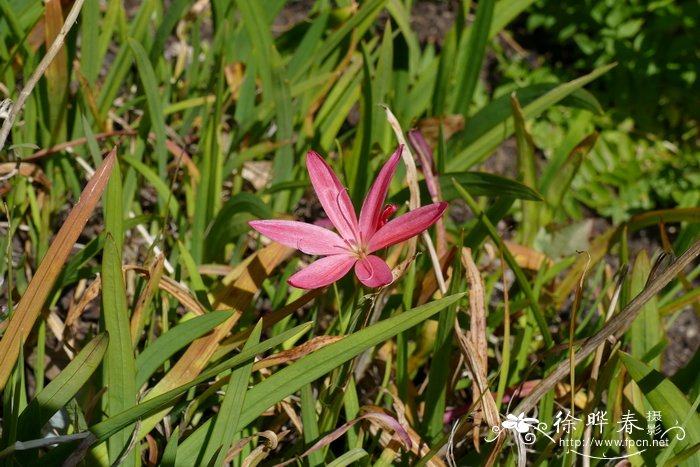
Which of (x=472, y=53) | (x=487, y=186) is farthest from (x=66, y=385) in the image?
(x=472, y=53)

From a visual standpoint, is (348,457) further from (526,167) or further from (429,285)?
(526,167)

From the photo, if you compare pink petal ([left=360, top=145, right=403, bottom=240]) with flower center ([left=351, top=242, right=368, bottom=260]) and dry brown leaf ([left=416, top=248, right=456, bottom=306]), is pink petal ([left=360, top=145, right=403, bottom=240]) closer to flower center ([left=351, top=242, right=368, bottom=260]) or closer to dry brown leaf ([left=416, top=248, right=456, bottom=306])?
flower center ([left=351, top=242, right=368, bottom=260])

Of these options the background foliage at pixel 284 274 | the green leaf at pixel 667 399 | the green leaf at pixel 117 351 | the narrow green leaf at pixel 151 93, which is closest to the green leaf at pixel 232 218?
the background foliage at pixel 284 274

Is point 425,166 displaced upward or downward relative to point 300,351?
upward

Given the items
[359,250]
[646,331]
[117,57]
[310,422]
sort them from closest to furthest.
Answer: [359,250]
[310,422]
[646,331]
[117,57]

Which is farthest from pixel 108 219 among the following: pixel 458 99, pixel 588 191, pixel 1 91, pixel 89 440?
pixel 588 191

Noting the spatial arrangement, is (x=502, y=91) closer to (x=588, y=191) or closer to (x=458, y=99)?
(x=588, y=191)

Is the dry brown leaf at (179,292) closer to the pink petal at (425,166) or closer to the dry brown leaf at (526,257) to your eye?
the pink petal at (425,166)
